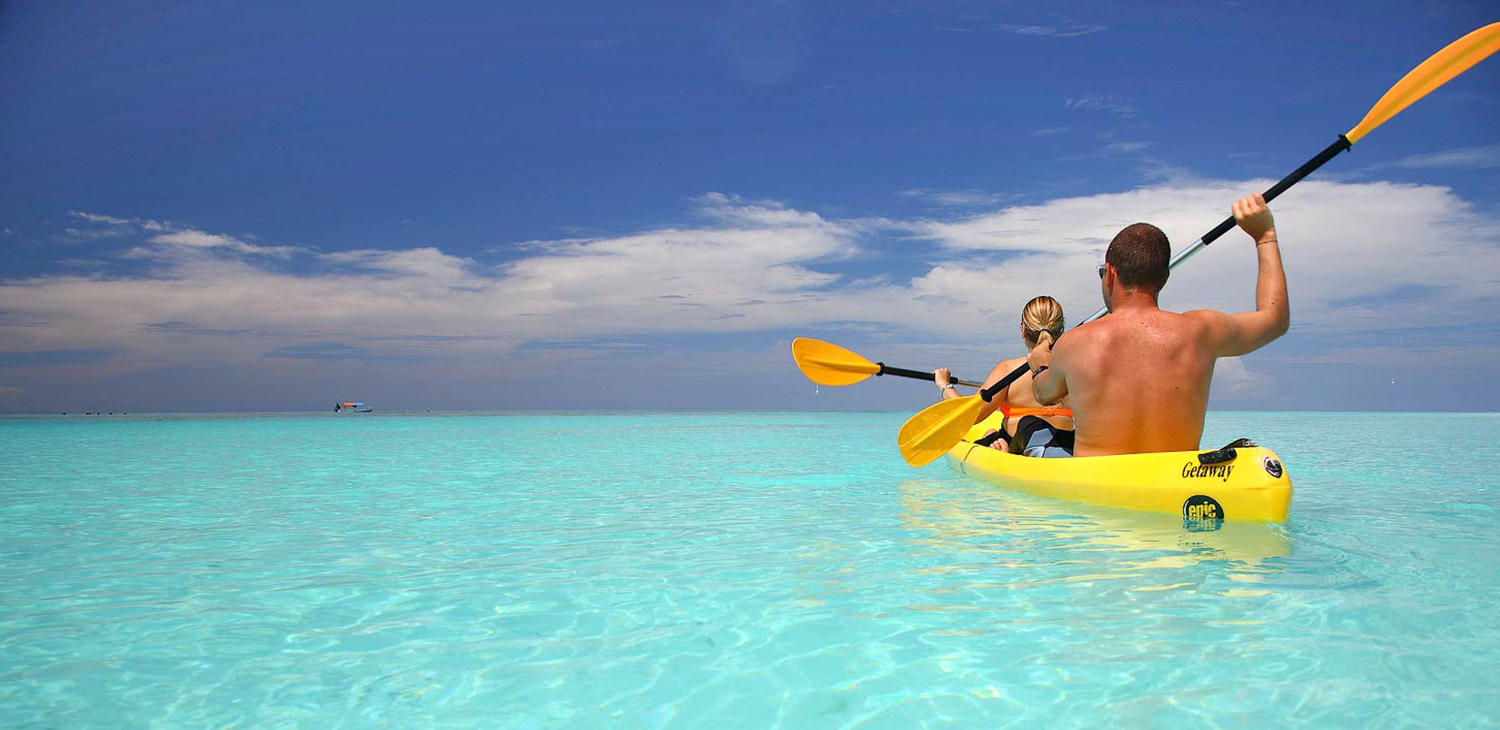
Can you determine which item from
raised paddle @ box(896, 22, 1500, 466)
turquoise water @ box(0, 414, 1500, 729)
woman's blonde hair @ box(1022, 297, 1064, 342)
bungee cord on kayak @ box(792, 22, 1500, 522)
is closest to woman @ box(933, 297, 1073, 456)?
woman's blonde hair @ box(1022, 297, 1064, 342)

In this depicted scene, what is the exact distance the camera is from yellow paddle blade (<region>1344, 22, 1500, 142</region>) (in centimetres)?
487

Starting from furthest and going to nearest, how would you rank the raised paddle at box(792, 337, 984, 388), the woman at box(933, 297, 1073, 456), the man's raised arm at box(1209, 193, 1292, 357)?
the raised paddle at box(792, 337, 984, 388) < the woman at box(933, 297, 1073, 456) < the man's raised arm at box(1209, 193, 1292, 357)

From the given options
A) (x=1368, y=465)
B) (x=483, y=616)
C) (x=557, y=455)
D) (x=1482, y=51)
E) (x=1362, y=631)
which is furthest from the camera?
(x=557, y=455)

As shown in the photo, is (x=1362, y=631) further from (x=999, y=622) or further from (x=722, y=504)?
(x=722, y=504)

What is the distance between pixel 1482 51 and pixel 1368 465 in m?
7.11

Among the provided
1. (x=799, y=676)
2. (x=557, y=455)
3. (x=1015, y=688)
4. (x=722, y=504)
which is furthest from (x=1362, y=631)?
(x=557, y=455)

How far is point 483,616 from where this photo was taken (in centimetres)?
322

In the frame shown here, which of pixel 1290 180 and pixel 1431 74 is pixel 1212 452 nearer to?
pixel 1290 180

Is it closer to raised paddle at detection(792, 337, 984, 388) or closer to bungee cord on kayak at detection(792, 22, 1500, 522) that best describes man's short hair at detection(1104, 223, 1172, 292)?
bungee cord on kayak at detection(792, 22, 1500, 522)

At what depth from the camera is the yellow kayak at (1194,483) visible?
443 centimetres

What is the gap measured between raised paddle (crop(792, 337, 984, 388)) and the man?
2.85 metres

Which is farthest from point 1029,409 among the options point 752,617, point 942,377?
point 752,617

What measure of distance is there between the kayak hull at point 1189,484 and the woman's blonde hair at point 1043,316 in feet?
4.82

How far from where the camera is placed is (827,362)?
7.64m
